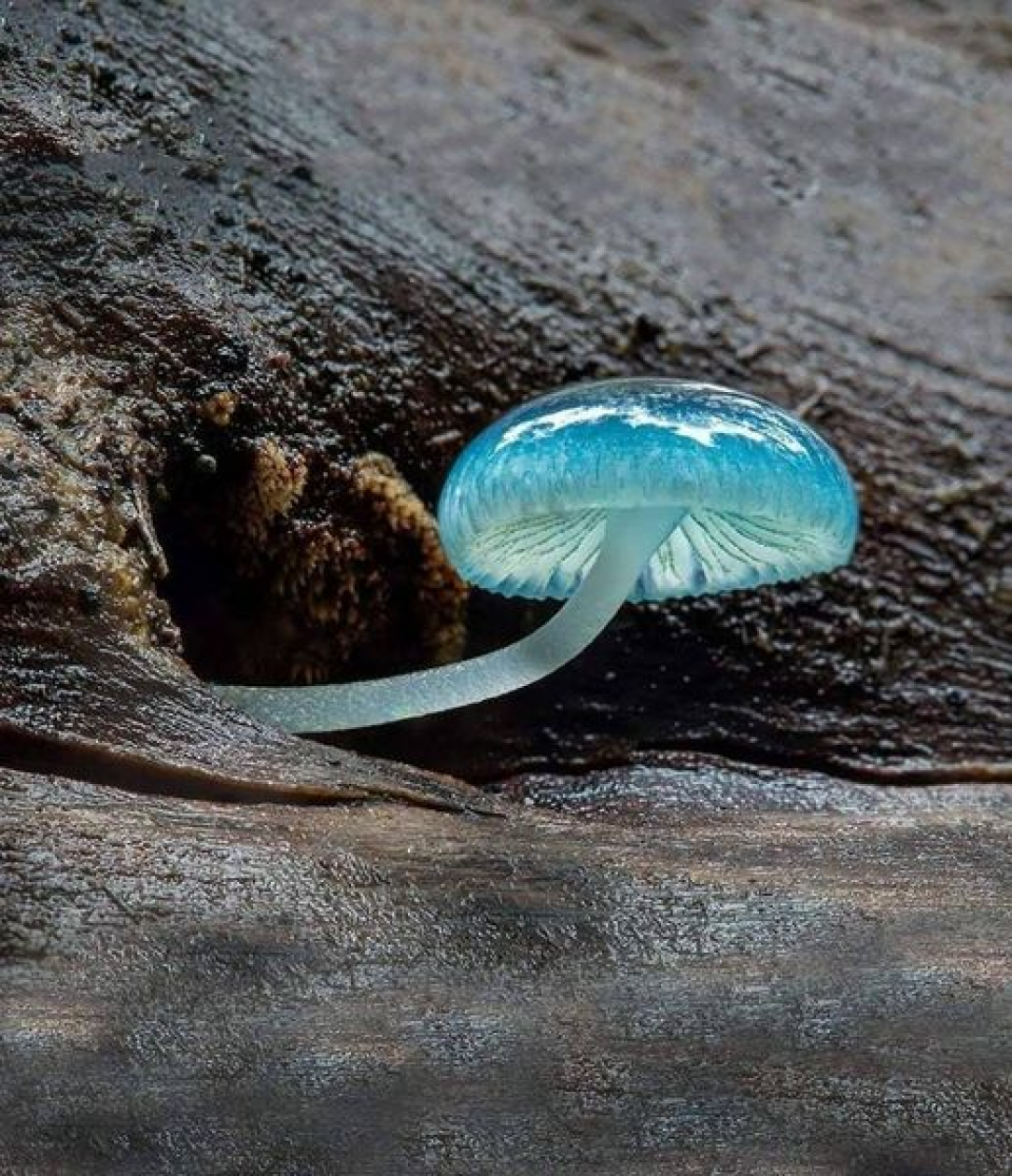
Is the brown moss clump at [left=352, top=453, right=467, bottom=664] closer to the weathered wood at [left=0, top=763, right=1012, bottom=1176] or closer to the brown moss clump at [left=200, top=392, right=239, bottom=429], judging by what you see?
the brown moss clump at [left=200, top=392, right=239, bottom=429]

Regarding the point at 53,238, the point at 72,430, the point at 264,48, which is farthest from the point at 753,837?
the point at 264,48

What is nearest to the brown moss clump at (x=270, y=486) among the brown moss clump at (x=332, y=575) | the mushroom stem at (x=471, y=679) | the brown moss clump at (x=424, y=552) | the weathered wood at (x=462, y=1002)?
the brown moss clump at (x=332, y=575)

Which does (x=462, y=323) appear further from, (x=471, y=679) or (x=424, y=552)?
(x=471, y=679)

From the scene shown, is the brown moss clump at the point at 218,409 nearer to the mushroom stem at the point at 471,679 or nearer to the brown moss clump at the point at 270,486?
the brown moss clump at the point at 270,486

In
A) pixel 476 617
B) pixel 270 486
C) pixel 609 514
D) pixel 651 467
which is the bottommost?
pixel 476 617

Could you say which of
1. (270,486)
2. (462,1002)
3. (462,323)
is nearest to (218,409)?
(270,486)

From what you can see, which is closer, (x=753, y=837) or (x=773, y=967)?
(x=773, y=967)

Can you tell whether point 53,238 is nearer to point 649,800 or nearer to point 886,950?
point 649,800
